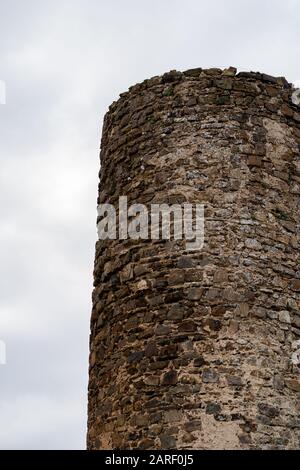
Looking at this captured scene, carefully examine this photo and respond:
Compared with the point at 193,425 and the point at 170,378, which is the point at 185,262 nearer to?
the point at 170,378

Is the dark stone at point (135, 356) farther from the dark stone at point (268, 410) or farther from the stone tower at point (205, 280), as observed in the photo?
the dark stone at point (268, 410)

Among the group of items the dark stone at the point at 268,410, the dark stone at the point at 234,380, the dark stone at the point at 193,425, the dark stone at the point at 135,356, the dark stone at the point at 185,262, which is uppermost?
the dark stone at the point at 185,262

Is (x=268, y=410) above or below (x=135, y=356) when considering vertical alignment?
below

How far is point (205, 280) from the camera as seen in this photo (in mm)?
7891

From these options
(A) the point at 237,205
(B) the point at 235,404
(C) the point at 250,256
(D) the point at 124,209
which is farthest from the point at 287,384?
(D) the point at 124,209

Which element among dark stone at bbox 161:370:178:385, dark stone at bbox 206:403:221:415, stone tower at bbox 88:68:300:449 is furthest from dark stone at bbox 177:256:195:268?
dark stone at bbox 206:403:221:415

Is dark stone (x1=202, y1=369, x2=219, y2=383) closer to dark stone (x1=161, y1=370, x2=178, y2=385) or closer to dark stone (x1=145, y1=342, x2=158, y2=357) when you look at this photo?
dark stone (x1=161, y1=370, x2=178, y2=385)

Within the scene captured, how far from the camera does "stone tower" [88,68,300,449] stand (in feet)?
24.6

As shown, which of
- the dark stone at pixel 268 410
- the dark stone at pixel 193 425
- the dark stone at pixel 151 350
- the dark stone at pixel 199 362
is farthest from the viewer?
the dark stone at pixel 151 350

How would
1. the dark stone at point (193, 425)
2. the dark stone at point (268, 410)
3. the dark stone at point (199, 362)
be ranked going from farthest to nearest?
the dark stone at point (199, 362) → the dark stone at point (268, 410) → the dark stone at point (193, 425)

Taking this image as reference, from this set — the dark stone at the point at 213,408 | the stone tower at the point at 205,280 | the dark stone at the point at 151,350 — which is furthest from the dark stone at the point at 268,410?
the dark stone at the point at 151,350

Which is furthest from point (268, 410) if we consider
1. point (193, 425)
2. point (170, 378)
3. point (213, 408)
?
point (170, 378)

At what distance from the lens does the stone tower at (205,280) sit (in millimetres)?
7492
